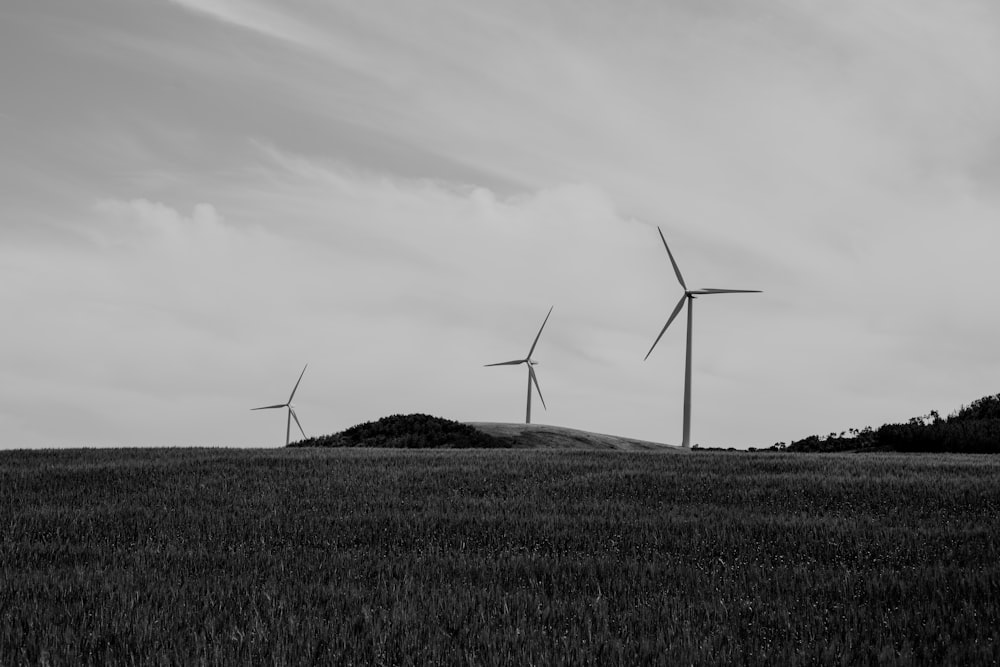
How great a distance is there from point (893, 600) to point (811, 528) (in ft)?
12.6

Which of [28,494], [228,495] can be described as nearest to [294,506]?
[228,495]

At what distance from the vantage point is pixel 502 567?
10000 millimetres

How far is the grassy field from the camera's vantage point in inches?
278

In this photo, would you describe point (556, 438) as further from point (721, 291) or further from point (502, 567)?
point (502, 567)

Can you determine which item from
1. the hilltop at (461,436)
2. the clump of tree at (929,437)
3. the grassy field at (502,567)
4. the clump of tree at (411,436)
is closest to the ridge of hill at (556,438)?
the hilltop at (461,436)

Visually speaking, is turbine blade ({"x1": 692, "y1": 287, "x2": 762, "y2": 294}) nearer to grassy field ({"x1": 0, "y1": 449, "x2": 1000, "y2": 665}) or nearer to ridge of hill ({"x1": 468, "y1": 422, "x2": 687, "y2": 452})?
ridge of hill ({"x1": 468, "y1": 422, "x2": 687, "y2": 452})

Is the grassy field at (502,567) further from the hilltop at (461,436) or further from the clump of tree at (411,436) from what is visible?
the hilltop at (461,436)

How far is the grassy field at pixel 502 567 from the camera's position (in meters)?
7.07

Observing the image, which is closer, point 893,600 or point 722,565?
point 893,600

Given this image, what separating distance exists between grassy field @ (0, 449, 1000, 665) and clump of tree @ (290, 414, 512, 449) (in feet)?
66.7

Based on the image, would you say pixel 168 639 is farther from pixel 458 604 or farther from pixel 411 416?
pixel 411 416

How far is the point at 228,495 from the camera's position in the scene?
53.3ft

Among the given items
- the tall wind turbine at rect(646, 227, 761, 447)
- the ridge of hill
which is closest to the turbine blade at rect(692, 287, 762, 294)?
the tall wind turbine at rect(646, 227, 761, 447)

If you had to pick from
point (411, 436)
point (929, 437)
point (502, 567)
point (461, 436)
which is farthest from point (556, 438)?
point (502, 567)
